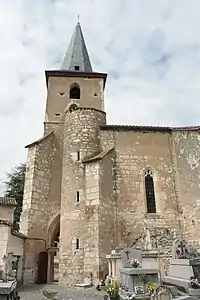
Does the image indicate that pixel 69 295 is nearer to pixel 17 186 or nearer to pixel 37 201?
pixel 37 201

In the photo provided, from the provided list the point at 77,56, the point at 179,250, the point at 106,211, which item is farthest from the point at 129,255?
the point at 77,56

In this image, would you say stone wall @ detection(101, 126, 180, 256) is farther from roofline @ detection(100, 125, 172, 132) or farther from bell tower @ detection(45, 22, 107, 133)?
bell tower @ detection(45, 22, 107, 133)

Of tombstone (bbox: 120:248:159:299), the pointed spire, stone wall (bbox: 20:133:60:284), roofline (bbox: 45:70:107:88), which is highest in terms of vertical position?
the pointed spire

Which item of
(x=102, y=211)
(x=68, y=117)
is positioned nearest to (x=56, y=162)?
(x=68, y=117)

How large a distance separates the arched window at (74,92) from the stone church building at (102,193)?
15.3ft

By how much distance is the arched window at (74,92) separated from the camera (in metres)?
20.2

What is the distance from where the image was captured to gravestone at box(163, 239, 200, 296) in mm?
6535

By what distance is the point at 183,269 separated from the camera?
714 centimetres


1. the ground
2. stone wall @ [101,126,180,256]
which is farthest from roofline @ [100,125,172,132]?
the ground

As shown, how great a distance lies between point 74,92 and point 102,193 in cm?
1036

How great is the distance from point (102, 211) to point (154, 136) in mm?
5795

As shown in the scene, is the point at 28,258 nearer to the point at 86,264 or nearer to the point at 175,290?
the point at 86,264

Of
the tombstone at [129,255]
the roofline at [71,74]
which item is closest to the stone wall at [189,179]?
the tombstone at [129,255]

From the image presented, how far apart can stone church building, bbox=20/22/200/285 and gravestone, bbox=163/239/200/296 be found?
271 cm
